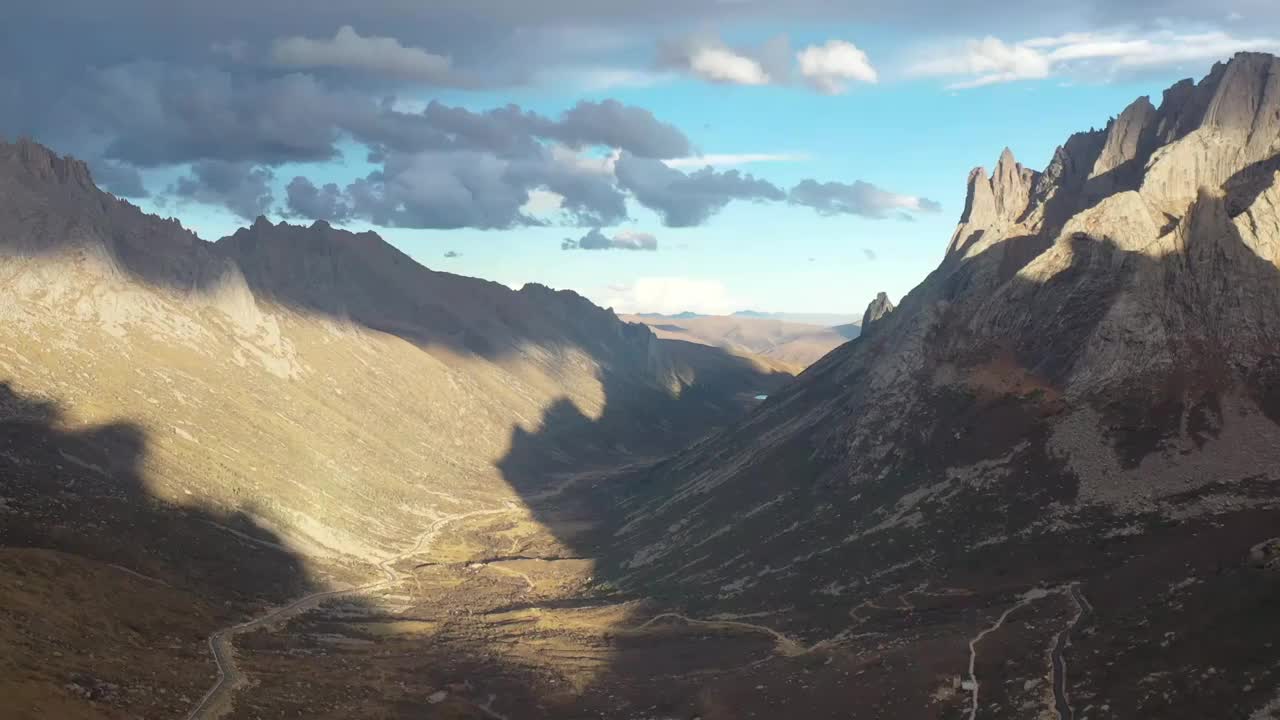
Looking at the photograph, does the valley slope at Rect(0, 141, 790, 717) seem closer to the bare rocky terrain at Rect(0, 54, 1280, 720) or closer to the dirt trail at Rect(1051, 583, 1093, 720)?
the bare rocky terrain at Rect(0, 54, 1280, 720)

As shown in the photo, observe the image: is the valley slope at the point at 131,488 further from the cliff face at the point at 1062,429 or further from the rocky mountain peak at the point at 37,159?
the cliff face at the point at 1062,429

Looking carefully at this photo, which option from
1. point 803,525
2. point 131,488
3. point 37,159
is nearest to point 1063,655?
point 803,525

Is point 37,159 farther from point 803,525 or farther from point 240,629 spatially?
point 803,525

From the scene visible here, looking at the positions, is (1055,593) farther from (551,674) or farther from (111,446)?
(111,446)

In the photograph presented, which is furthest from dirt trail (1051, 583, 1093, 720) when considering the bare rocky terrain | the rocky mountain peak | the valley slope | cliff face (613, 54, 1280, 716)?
the rocky mountain peak

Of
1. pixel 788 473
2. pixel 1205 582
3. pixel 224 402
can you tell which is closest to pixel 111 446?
pixel 224 402

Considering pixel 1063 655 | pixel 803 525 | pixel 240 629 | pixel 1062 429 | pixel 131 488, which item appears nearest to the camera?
pixel 1063 655
